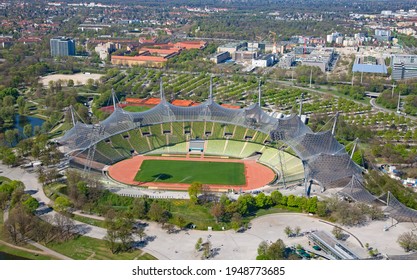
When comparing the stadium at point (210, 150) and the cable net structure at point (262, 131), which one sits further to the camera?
the stadium at point (210, 150)

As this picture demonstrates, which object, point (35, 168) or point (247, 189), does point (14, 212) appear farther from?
point (247, 189)

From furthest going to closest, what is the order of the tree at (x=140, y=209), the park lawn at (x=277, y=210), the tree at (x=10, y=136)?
the tree at (x=10, y=136) → the park lawn at (x=277, y=210) → the tree at (x=140, y=209)

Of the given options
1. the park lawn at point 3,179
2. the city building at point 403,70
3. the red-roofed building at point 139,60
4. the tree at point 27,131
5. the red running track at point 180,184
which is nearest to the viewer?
the park lawn at point 3,179

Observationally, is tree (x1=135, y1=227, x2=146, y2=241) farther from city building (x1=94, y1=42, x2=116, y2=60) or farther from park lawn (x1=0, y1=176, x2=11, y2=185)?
city building (x1=94, y1=42, x2=116, y2=60)

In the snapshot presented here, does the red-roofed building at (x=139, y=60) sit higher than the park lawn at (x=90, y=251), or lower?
higher

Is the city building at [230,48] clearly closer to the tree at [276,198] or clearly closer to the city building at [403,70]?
the city building at [403,70]

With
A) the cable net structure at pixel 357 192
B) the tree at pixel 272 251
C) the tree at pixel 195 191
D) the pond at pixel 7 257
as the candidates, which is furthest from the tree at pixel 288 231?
the pond at pixel 7 257
